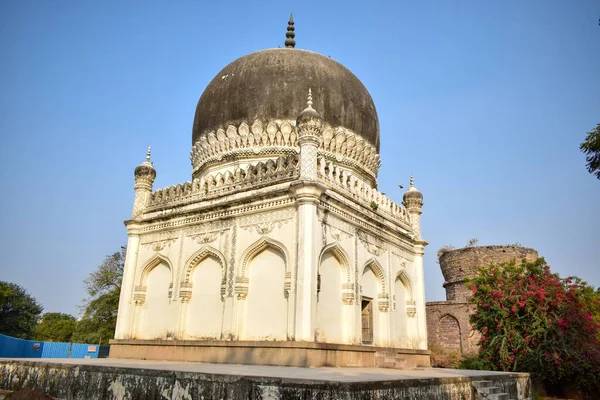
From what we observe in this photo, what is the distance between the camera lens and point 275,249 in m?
9.48

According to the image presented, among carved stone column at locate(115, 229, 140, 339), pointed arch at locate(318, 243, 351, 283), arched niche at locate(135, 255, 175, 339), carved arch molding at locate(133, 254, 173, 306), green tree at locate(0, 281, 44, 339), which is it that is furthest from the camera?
green tree at locate(0, 281, 44, 339)

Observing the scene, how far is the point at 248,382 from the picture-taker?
4.77 meters

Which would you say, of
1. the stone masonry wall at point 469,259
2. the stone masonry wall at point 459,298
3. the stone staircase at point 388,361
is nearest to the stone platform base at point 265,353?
the stone staircase at point 388,361

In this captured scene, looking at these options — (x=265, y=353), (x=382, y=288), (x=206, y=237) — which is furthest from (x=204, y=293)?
(x=382, y=288)

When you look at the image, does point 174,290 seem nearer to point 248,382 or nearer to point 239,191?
point 239,191

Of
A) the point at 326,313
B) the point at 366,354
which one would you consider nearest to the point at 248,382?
the point at 326,313

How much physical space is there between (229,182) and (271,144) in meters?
2.03

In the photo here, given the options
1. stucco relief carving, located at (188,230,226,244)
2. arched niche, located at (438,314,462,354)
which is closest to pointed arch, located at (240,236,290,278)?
stucco relief carving, located at (188,230,226,244)

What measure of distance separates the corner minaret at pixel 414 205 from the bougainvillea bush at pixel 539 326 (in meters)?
2.38

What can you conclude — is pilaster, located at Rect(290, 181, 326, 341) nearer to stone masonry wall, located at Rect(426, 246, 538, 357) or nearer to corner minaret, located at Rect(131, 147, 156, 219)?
corner minaret, located at Rect(131, 147, 156, 219)

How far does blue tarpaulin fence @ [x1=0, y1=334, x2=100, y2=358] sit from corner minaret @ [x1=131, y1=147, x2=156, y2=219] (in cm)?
771

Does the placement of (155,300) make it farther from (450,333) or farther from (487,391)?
(450,333)

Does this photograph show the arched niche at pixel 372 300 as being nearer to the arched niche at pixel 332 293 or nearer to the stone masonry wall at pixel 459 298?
the arched niche at pixel 332 293

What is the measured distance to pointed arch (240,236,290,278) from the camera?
9223 millimetres
